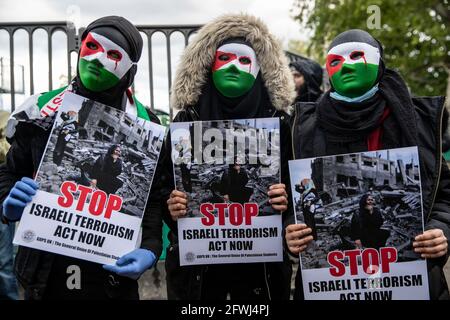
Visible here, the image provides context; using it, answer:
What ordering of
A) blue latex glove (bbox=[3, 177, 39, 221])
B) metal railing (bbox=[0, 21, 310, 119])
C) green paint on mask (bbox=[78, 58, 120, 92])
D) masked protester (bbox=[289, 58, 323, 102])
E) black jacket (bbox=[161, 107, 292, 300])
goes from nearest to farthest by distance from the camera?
blue latex glove (bbox=[3, 177, 39, 221]) < green paint on mask (bbox=[78, 58, 120, 92]) < black jacket (bbox=[161, 107, 292, 300]) < metal railing (bbox=[0, 21, 310, 119]) < masked protester (bbox=[289, 58, 323, 102])

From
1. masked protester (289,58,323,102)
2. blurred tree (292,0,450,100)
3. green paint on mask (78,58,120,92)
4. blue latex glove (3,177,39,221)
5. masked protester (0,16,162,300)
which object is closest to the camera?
blue latex glove (3,177,39,221)

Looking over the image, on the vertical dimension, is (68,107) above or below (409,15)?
below

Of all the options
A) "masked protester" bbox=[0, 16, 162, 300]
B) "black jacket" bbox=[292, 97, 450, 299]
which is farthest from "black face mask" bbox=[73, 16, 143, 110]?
"black jacket" bbox=[292, 97, 450, 299]

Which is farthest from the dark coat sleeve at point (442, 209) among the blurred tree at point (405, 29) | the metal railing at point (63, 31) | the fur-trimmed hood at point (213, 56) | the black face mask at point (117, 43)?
the blurred tree at point (405, 29)

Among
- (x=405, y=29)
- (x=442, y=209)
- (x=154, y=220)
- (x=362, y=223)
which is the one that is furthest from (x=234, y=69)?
(x=405, y=29)

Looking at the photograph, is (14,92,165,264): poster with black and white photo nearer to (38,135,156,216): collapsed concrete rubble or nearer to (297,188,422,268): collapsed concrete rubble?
(38,135,156,216): collapsed concrete rubble

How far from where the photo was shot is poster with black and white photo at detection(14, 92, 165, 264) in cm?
237

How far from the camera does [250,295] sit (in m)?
2.77

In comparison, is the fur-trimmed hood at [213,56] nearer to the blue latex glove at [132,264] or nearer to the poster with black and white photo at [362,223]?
the poster with black and white photo at [362,223]

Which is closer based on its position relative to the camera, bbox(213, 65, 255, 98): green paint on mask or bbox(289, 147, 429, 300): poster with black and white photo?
bbox(289, 147, 429, 300): poster with black and white photo

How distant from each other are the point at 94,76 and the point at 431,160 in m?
1.55
